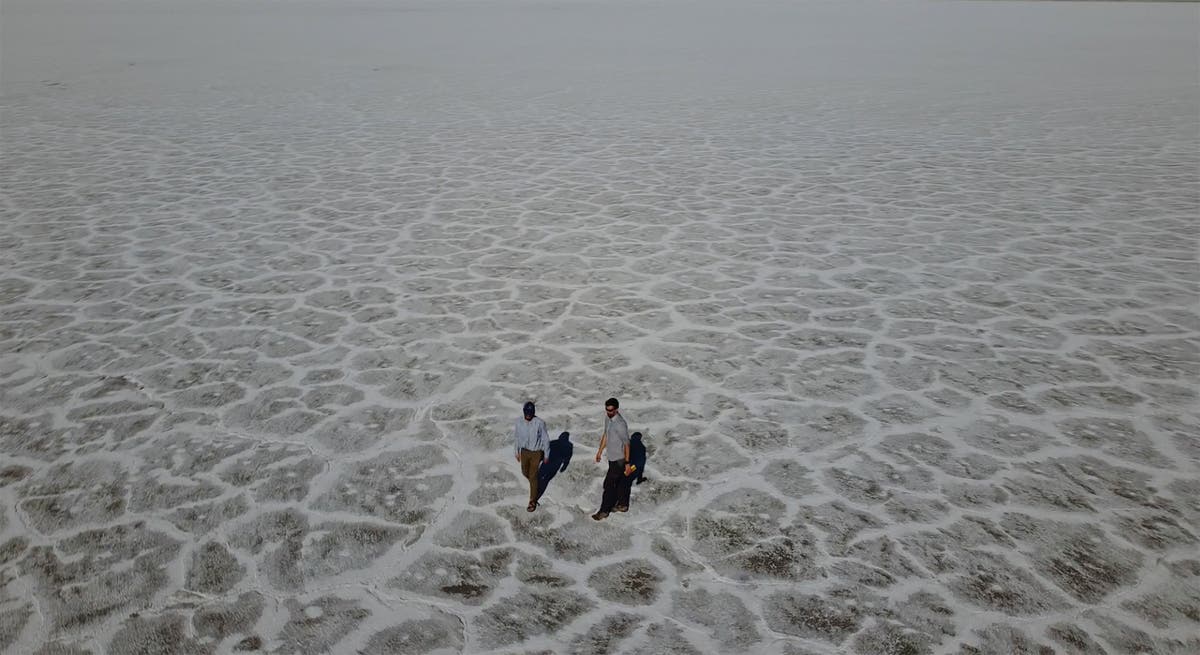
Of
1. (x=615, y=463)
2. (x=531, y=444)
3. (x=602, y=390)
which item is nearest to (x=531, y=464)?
(x=531, y=444)

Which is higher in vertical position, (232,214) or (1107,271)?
(1107,271)

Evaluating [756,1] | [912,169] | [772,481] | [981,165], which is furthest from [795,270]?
[756,1]

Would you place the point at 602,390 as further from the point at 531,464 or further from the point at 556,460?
the point at 531,464

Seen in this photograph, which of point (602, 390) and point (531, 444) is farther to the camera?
point (602, 390)

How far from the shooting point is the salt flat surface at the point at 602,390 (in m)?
4.41

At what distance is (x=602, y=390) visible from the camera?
21.7ft

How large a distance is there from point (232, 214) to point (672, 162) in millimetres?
7356

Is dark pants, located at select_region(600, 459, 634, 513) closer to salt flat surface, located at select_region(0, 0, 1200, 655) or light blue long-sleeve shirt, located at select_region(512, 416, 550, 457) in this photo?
salt flat surface, located at select_region(0, 0, 1200, 655)

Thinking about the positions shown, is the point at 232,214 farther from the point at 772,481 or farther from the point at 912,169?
the point at 912,169

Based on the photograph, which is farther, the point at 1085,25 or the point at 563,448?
the point at 1085,25

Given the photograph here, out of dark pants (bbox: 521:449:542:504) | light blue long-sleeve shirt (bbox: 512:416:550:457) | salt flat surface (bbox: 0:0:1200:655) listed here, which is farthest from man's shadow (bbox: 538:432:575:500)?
light blue long-sleeve shirt (bbox: 512:416:550:457)

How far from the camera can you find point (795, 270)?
9.26 meters

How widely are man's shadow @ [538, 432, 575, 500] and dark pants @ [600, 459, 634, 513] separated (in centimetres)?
44

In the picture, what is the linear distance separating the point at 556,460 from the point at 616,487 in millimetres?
793
